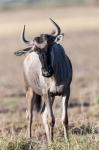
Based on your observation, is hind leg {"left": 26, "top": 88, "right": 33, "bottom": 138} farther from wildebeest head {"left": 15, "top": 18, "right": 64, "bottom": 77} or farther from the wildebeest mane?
wildebeest head {"left": 15, "top": 18, "right": 64, "bottom": 77}

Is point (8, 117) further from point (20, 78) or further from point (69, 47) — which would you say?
point (69, 47)

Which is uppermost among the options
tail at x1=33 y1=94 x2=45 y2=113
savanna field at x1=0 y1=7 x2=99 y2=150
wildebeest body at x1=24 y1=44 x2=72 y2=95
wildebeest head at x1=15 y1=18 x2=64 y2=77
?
wildebeest head at x1=15 y1=18 x2=64 y2=77

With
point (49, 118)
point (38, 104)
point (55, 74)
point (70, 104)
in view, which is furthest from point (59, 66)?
point (70, 104)

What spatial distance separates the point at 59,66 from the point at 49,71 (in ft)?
2.11

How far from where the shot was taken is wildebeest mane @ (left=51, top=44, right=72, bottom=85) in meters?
13.3

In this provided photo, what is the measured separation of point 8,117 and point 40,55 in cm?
Result: 390

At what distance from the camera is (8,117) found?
16.5 m

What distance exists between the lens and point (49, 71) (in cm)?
1280

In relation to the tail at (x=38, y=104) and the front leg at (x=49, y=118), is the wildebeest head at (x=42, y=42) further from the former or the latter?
the tail at (x=38, y=104)

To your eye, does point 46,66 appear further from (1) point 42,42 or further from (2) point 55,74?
(2) point 55,74

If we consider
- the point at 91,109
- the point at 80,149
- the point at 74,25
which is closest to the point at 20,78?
the point at 91,109

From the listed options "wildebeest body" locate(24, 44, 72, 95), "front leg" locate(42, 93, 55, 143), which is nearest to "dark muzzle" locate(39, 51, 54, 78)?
"wildebeest body" locate(24, 44, 72, 95)

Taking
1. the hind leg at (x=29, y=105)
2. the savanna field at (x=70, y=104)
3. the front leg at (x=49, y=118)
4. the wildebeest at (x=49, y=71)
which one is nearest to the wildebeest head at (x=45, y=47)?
the wildebeest at (x=49, y=71)

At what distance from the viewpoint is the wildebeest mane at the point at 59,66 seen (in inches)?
525
